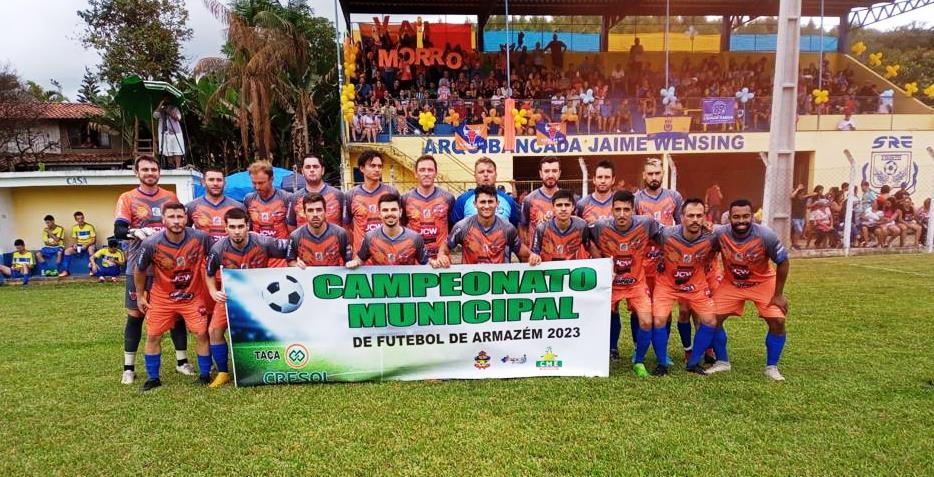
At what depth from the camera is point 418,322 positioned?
193 inches

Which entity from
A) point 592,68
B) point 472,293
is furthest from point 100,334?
point 592,68

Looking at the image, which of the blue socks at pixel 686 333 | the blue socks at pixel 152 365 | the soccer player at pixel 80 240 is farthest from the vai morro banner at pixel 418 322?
the soccer player at pixel 80 240

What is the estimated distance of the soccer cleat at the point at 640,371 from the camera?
195 inches

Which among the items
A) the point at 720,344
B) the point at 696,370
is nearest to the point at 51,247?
the point at 696,370

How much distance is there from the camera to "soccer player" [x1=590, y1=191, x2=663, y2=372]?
500 centimetres

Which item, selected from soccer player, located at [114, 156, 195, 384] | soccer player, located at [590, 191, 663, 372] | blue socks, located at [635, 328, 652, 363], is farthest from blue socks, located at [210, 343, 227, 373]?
blue socks, located at [635, 328, 652, 363]

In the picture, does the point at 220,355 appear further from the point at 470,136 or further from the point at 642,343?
the point at 470,136

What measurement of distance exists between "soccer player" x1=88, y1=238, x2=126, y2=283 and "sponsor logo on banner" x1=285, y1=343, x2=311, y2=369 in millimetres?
9673

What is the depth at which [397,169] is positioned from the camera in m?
17.5

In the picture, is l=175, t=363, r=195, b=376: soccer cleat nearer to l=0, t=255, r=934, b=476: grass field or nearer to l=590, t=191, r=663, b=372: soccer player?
l=0, t=255, r=934, b=476: grass field

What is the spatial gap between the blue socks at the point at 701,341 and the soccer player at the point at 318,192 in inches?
145

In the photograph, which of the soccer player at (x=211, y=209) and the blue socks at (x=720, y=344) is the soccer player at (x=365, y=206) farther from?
the blue socks at (x=720, y=344)

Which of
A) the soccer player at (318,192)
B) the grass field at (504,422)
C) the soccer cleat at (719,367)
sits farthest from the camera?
the soccer player at (318,192)

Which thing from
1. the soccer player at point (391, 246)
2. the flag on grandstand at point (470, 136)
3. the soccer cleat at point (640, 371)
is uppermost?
the flag on grandstand at point (470, 136)
